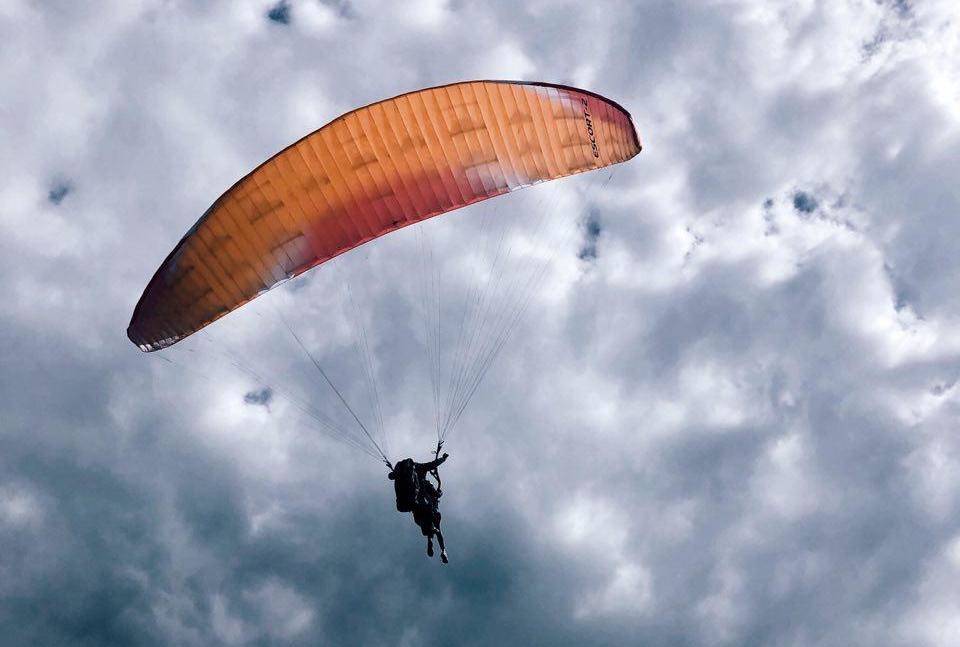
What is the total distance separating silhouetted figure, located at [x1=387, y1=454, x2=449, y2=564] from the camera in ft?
58.4

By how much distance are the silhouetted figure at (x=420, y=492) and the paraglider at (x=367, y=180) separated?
4.44 metres

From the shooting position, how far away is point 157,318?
17.0 m

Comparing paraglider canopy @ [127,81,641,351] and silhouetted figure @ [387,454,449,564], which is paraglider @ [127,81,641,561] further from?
silhouetted figure @ [387,454,449,564]

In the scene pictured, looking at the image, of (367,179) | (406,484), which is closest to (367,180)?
(367,179)

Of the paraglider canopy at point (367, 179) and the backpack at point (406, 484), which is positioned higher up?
the paraglider canopy at point (367, 179)

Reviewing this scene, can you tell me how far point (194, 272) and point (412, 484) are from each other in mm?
5796

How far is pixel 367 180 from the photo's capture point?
1630 cm

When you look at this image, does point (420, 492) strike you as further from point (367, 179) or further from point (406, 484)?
point (367, 179)

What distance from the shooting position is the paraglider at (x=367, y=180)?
1587 cm

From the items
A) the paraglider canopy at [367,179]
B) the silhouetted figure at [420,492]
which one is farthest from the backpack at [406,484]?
the paraglider canopy at [367,179]

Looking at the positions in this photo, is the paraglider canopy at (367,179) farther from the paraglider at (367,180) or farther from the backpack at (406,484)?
the backpack at (406,484)

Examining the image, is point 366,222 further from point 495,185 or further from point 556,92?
point 556,92

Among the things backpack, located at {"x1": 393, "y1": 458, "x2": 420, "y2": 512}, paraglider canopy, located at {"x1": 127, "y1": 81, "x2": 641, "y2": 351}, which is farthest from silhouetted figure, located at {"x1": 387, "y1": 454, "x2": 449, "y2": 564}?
paraglider canopy, located at {"x1": 127, "y1": 81, "x2": 641, "y2": 351}

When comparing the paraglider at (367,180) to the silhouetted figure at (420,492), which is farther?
the silhouetted figure at (420,492)
